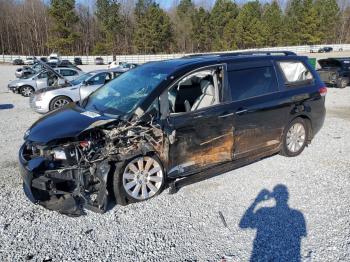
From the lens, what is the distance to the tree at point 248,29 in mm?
66750

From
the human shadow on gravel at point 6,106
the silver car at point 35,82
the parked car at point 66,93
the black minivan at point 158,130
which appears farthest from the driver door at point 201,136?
the silver car at point 35,82

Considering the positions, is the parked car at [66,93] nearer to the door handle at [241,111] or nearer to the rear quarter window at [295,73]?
the rear quarter window at [295,73]

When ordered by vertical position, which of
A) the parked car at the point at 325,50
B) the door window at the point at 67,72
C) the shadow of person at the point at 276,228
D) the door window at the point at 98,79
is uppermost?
the parked car at the point at 325,50

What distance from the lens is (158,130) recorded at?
392 centimetres

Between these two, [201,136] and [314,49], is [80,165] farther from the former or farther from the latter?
[314,49]

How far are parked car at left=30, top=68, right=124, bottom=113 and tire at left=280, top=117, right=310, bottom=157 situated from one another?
19.1 ft

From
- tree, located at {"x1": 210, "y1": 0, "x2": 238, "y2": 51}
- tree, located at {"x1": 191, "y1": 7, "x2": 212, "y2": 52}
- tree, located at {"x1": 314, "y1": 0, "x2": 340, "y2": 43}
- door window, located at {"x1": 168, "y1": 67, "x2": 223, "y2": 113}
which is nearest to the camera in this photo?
door window, located at {"x1": 168, "y1": 67, "x2": 223, "y2": 113}

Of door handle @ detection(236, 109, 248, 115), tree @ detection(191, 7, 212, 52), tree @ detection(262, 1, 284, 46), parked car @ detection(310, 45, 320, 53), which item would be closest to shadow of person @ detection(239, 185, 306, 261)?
door handle @ detection(236, 109, 248, 115)

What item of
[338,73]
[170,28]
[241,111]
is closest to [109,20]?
[170,28]

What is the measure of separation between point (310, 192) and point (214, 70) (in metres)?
2.16

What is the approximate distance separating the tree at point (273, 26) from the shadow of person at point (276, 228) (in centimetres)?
6991

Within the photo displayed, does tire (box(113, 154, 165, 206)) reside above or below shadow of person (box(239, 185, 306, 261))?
above

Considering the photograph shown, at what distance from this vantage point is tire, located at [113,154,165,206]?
3.81 m

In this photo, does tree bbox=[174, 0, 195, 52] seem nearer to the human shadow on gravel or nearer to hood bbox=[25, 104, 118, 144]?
the human shadow on gravel
